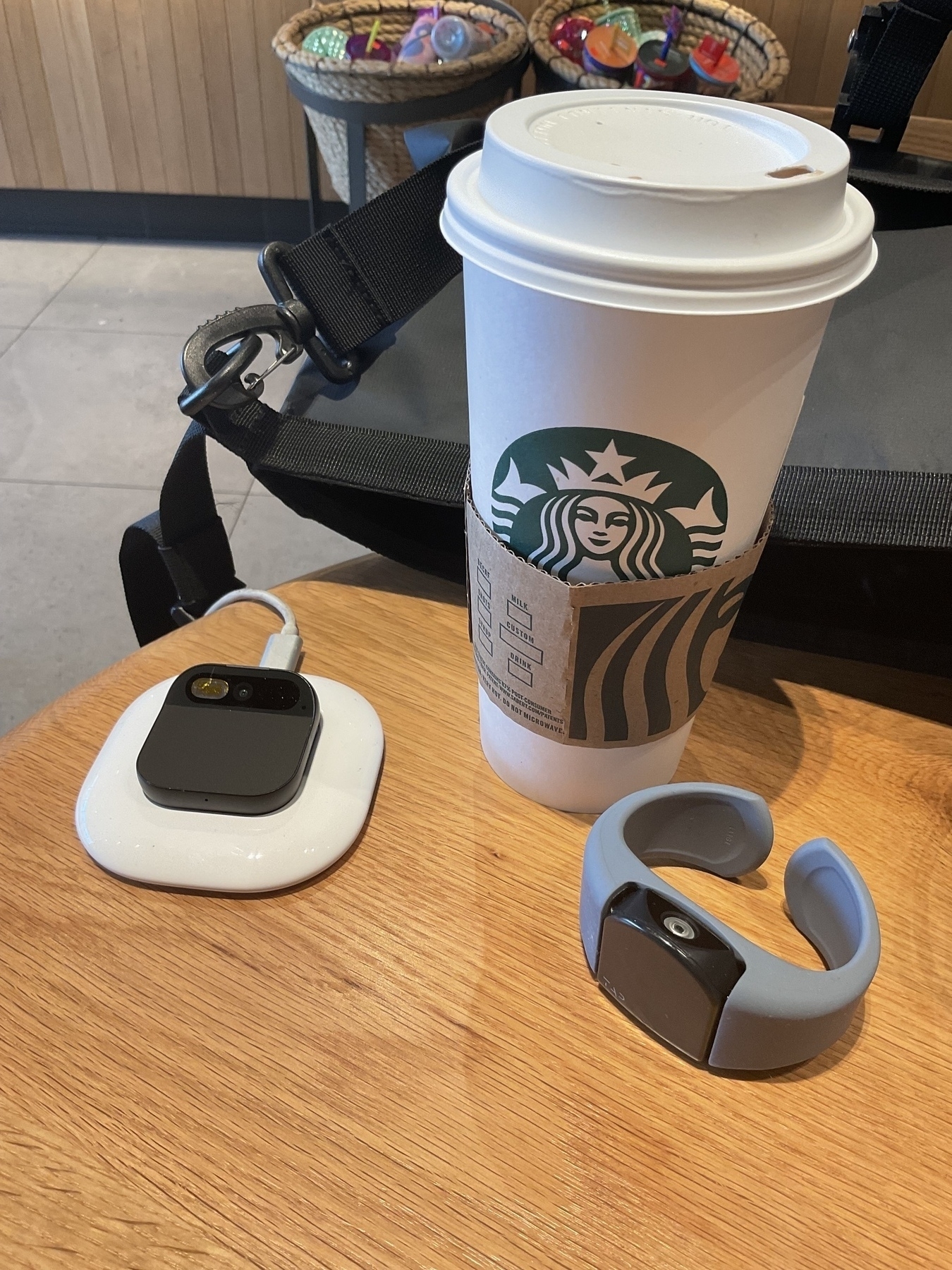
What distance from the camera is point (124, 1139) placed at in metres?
0.31

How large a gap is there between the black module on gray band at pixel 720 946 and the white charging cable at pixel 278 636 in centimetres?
19

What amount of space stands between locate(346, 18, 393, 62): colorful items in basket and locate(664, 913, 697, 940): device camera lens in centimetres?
146

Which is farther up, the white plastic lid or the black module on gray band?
the white plastic lid

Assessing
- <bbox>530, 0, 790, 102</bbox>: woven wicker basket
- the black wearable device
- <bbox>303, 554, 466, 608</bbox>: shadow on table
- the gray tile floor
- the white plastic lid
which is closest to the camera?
the white plastic lid

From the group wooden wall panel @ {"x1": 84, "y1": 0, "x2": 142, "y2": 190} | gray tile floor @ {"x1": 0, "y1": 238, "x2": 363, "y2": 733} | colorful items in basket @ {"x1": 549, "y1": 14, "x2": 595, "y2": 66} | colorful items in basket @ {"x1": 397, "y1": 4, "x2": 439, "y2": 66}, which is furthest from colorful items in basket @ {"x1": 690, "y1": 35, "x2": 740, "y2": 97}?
wooden wall panel @ {"x1": 84, "y1": 0, "x2": 142, "y2": 190}

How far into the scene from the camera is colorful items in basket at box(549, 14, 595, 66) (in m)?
1.41

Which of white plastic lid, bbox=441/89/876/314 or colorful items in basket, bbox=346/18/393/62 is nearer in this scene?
white plastic lid, bbox=441/89/876/314

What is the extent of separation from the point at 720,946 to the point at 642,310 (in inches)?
8.1

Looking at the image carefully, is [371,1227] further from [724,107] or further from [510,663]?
[724,107]

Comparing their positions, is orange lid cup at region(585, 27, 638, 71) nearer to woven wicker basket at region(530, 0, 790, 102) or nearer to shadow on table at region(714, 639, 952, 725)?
woven wicker basket at region(530, 0, 790, 102)

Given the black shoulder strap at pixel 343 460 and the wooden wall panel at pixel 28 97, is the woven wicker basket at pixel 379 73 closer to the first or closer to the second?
the wooden wall panel at pixel 28 97

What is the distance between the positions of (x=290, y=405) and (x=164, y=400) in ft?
3.53

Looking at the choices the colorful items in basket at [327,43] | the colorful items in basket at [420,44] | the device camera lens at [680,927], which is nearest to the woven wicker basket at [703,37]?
the colorful items in basket at [420,44]

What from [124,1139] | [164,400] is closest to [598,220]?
[124,1139]
